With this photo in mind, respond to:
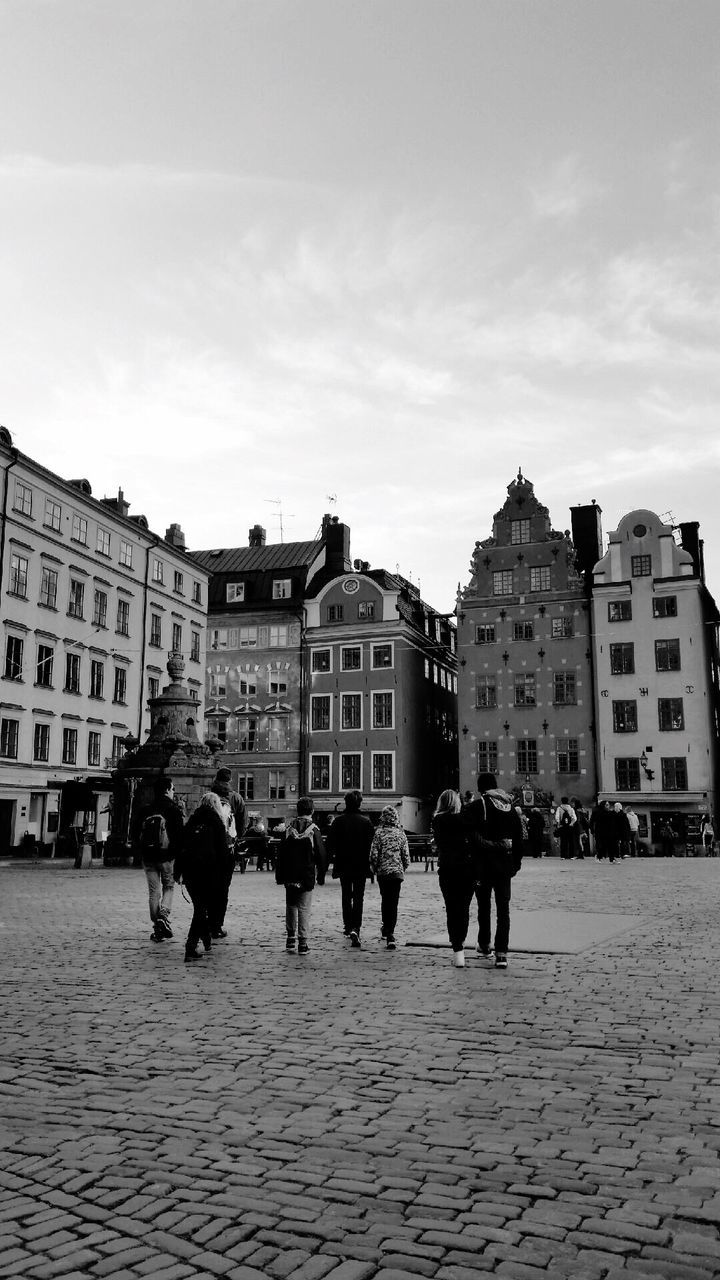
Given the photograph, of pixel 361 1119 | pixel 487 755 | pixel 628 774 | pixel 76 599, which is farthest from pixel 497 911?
pixel 487 755

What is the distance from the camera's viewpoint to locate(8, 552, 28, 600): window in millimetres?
Result: 46263

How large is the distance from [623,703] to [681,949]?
1890 inches

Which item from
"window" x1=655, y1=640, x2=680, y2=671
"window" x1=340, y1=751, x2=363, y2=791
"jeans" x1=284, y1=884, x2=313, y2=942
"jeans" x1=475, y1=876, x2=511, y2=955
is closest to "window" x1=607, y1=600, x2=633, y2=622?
"window" x1=655, y1=640, x2=680, y2=671

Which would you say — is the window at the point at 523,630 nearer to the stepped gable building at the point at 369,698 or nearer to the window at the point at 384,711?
the stepped gable building at the point at 369,698

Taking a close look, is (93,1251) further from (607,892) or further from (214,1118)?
(607,892)

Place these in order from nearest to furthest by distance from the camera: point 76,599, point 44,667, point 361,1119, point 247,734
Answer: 1. point 361,1119
2. point 44,667
3. point 76,599
4. point 247,734

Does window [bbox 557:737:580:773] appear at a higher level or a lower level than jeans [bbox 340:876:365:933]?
higher

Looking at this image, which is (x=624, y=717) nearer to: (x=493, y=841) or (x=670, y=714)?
(x=670, y=714)

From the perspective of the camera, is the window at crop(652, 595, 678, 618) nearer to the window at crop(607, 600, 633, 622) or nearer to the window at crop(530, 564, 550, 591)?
the window at crop(607, 600, 633, 622)

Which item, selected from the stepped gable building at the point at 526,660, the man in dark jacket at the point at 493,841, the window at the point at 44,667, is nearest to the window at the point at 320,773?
the stepped gable building at the point at 526,660

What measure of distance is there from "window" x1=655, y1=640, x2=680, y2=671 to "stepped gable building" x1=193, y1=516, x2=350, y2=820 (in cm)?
2158

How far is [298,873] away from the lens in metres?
Answer: 12.1

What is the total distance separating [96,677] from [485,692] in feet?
72.6

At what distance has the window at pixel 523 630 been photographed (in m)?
61.4
